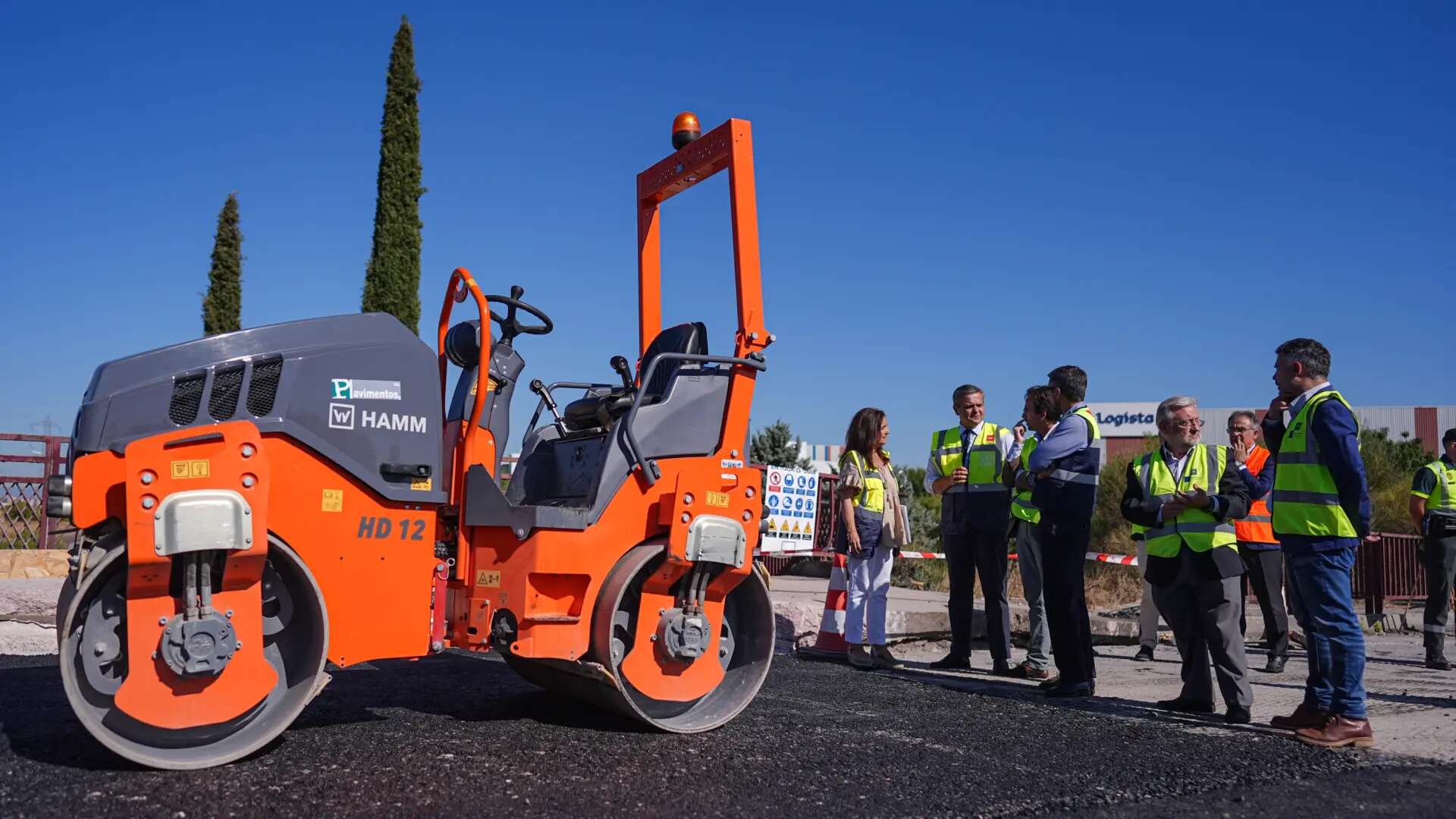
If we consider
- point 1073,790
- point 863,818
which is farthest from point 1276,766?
point 863,818

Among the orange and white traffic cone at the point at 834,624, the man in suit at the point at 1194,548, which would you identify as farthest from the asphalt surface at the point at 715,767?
the orange and white traffic cone at the point at 834,624

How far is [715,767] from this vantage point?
4.09 m

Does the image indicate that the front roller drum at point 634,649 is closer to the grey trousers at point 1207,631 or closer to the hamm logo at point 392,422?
the hamm logo at point 392,422

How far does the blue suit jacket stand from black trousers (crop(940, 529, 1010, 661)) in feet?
7.63

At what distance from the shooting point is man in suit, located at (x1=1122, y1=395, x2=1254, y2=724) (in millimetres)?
5461

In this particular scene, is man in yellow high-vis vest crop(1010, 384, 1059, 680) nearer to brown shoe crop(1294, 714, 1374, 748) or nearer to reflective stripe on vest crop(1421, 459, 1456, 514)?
brown shoe crop(1294, 714, 1374, 748)

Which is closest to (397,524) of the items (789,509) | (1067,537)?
(1067,537)

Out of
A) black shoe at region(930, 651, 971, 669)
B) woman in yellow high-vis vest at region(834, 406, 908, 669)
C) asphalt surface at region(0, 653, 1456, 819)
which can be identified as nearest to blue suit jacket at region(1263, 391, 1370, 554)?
asphalt surface at region(0, 653, 1456, 819)

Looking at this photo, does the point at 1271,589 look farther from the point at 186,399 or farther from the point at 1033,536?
the point at 186,399

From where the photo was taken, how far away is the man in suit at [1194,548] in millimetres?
5461

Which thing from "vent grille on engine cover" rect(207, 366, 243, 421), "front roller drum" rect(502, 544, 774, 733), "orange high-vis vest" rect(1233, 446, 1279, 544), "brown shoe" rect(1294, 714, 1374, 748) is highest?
"vent grille on engine cover" rect(207, 366, 243, 421)

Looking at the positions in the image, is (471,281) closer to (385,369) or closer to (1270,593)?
(385,369)

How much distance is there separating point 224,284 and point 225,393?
1692cm

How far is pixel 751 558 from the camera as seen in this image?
4926 millimetres
